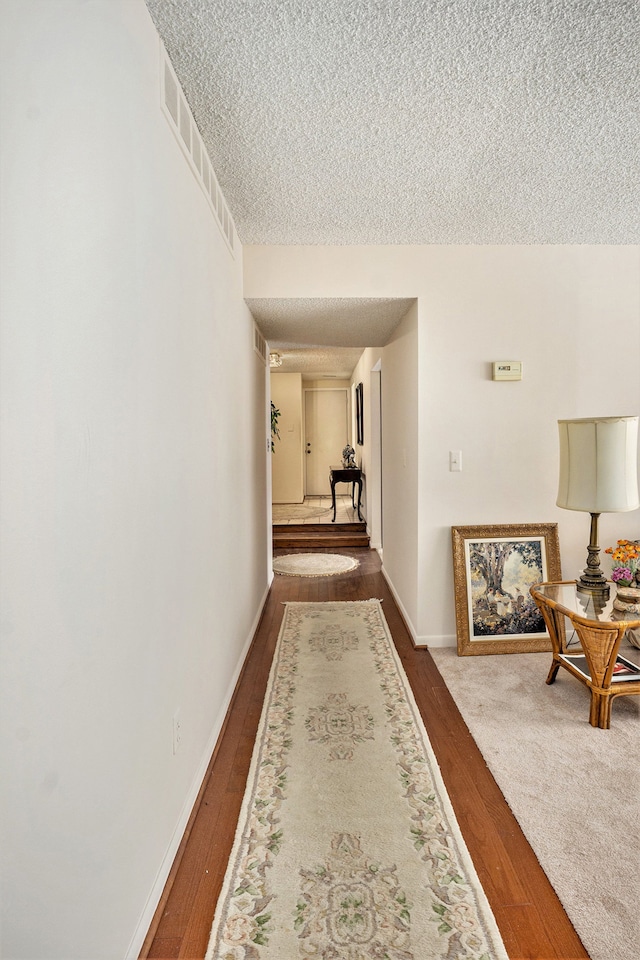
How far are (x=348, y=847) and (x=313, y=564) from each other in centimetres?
393

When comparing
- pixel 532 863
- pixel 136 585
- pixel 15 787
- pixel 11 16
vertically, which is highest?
pixel 11 16

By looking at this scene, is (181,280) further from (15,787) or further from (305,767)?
(305,767)

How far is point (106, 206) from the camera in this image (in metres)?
1.16

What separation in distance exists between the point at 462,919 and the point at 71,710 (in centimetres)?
118

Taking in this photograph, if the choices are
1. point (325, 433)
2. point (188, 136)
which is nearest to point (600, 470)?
point (188, 136)

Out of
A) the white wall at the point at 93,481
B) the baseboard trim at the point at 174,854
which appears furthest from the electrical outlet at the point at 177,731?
the baseboard trim at the point at 174,854

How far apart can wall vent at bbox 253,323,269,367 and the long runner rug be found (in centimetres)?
232

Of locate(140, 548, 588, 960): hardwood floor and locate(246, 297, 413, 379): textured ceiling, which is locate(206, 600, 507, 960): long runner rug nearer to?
locate(140, 548, 588, 960): hardwood floor

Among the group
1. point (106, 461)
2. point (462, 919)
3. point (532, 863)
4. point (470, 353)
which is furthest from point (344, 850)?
point (470, 353)

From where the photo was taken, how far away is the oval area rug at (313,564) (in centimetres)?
527

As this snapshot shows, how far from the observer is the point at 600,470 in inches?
101

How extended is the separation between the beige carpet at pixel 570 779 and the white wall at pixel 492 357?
71 cm

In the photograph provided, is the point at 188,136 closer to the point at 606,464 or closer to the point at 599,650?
the point at 606,464

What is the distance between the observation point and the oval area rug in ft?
17.3
